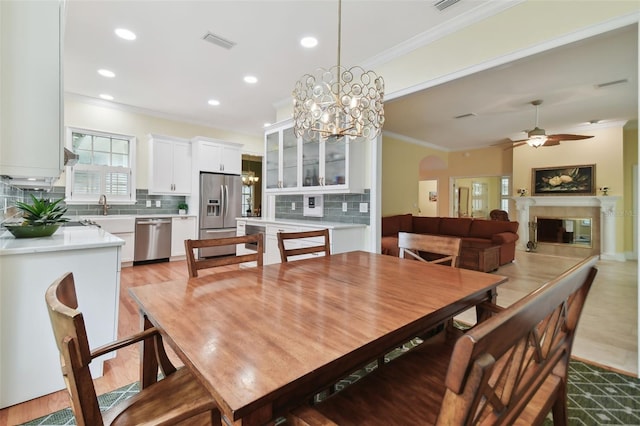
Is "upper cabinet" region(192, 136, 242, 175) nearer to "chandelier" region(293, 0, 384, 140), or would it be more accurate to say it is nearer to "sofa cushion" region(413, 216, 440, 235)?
"sofa cushion" region(413, 216, 440, 235)

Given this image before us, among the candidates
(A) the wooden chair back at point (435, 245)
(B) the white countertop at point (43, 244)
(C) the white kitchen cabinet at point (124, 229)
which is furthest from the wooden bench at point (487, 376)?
(C) the white kitchen cabinet at point (124, 229)

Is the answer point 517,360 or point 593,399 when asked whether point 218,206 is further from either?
point 517,360

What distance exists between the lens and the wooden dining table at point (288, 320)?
70 cm

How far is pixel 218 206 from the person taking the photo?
597 centimetres

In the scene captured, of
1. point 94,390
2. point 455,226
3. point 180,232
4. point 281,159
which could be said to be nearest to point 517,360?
point 94,390

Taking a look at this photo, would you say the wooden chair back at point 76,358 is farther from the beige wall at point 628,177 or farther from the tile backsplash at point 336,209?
the beige wall at point 628,177

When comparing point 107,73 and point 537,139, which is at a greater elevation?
point 107,73

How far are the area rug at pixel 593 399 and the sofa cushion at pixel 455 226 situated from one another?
427 cm

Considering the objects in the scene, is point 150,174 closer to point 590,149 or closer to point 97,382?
point 97,382

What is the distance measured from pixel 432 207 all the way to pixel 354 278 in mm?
11167

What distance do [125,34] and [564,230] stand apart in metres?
9.00

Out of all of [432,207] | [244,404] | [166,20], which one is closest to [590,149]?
[432,207]

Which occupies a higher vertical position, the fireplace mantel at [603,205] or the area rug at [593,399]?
the fireplace mantel at [603,205]

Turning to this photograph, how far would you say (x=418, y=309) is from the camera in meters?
1.11
